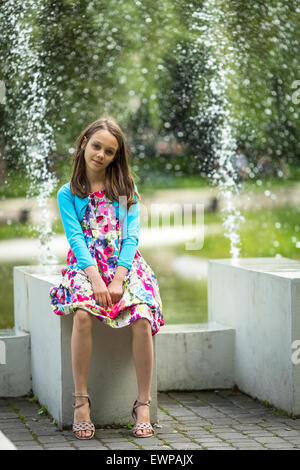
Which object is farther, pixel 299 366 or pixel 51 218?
pixel 51 218

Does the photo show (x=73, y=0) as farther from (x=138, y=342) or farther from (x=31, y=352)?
(x=138, y=342)

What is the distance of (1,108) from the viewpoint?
299 inches

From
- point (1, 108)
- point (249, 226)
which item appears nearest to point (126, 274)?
point (1, 108)

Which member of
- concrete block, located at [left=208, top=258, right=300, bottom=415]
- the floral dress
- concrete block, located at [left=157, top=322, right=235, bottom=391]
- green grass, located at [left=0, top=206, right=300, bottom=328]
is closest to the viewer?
the floral dress

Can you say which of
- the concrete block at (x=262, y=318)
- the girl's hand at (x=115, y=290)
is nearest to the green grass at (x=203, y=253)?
the concrete block at (x=262, y=318)

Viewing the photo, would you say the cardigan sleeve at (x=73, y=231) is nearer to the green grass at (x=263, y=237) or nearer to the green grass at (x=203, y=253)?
the green grass at (x=203, y=253)

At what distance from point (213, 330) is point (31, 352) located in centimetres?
90

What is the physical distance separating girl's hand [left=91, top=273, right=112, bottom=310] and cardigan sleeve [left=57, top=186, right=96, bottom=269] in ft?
0.29

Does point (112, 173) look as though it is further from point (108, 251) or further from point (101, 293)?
point (101, 293)

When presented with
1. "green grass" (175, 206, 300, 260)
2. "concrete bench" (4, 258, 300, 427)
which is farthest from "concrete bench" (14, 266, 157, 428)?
"green grass" (175, 206, 300, 260)

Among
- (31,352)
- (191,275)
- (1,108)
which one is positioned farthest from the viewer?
(191,275)

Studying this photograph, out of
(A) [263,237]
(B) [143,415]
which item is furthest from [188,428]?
(A) [263,237]

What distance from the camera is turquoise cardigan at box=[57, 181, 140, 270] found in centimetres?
353

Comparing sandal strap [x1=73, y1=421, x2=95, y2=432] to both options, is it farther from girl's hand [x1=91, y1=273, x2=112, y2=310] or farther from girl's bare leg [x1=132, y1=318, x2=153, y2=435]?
girl's hand [x1=91, y1=273, x2=112, y2=310]
